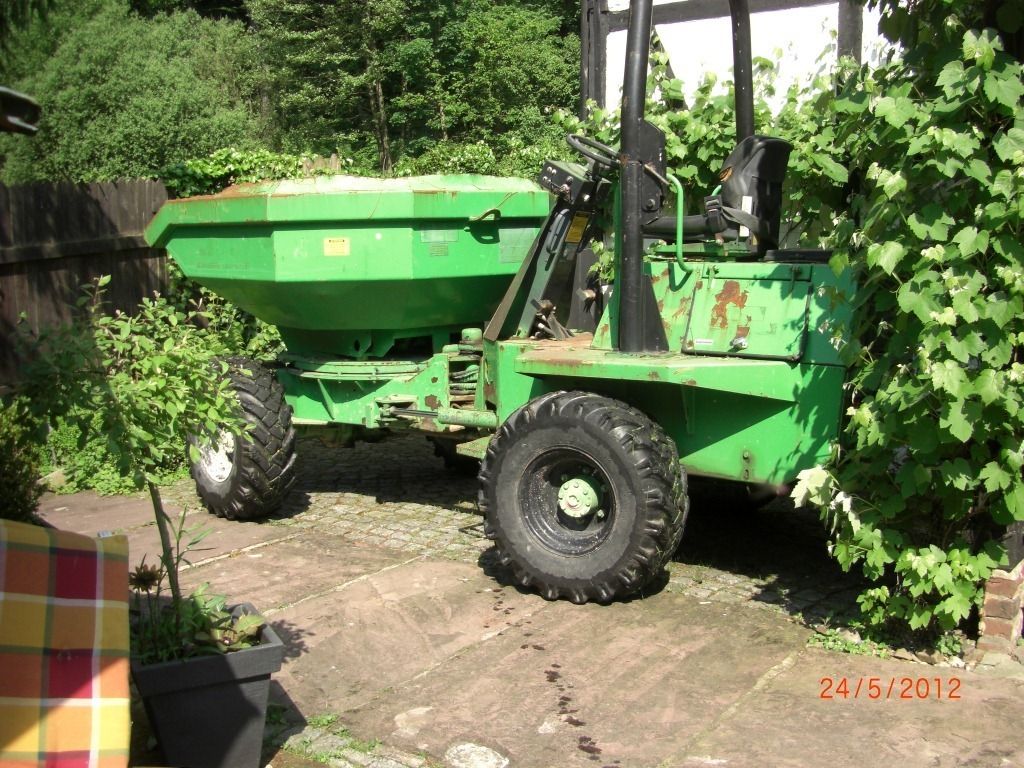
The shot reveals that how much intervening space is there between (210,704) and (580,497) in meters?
2.21

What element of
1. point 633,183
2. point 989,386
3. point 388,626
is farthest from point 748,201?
point 388,626

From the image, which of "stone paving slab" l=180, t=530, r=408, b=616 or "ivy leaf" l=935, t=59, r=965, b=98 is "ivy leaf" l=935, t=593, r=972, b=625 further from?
"stone paving slab" l=180, t=530, r=408, b=616

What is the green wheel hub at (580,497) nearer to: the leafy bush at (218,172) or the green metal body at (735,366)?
the green metal body at (735,366)

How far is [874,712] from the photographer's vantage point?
4.01m

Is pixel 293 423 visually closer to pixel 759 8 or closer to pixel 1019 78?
pixel 1019 78

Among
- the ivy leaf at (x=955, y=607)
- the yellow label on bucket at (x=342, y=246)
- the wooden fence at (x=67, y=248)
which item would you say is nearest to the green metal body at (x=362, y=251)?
the yellow label on bucket at (x=342, y=246)

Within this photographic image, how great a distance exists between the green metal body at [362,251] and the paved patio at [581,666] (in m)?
1.26

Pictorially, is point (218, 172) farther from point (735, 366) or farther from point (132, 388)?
point (132, 388)

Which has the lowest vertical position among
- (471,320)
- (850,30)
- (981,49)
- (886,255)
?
(471,320)

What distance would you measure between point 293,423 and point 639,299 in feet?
8.81

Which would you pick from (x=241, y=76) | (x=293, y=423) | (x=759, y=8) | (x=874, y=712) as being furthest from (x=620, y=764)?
(x=241, y=76)

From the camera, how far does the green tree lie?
22.0 metres

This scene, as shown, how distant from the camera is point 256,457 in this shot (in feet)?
21.3

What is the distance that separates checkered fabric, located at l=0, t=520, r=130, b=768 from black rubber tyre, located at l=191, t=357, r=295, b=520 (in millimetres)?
3356
